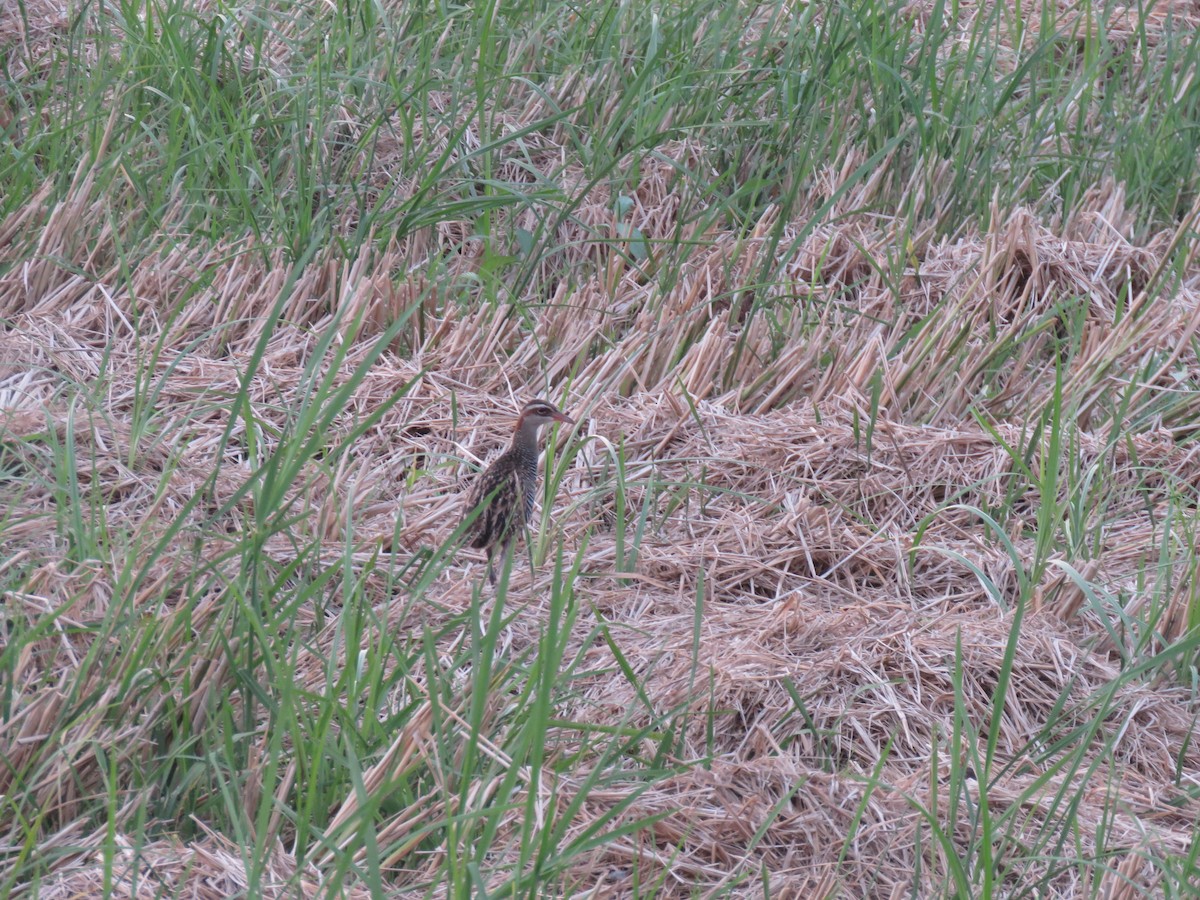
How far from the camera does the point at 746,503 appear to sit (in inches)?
176

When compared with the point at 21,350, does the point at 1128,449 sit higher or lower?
higher

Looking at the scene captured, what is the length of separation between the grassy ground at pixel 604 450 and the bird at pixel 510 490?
14 cm

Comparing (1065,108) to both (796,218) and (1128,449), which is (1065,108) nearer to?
(796,218)

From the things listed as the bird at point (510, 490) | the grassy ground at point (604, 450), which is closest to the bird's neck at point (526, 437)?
the bird at point (510, 490)

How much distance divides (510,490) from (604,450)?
29.0 inches

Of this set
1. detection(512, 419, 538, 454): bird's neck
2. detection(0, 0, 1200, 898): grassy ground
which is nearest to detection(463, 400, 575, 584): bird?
detection(512, 419, 538, 454): bird's neck

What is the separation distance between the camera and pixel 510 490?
4000mm

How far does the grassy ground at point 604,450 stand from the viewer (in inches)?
114

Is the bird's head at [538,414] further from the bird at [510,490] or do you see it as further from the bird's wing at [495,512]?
the bird's wing at [495,512]

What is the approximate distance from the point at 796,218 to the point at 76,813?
13.3 feet

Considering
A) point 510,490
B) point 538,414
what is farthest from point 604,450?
point 510,490

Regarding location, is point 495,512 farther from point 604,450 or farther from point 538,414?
point 604,450

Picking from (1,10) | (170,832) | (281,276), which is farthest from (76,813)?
(1,10)

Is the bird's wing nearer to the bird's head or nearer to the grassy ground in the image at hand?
the grassy ground
